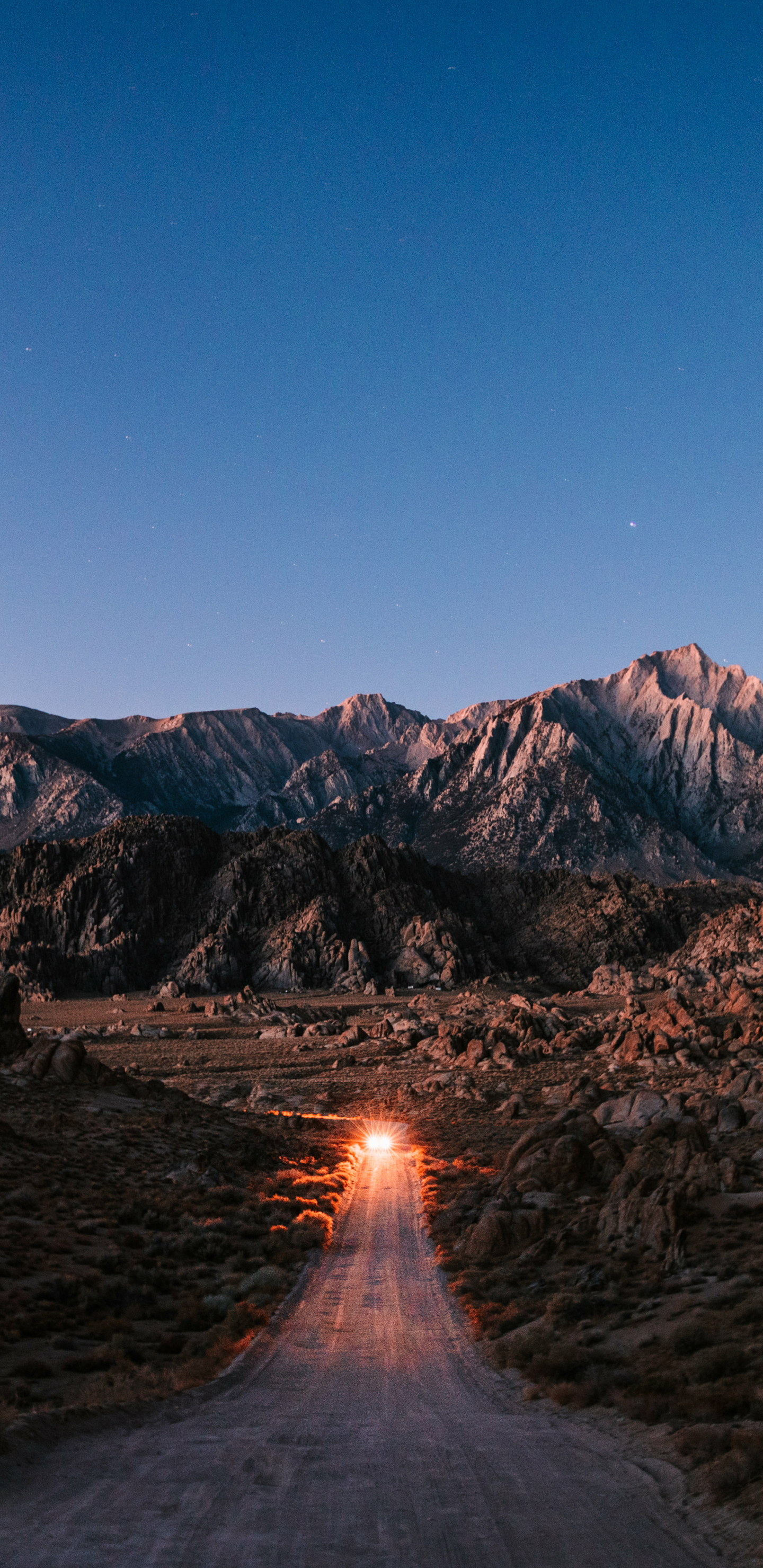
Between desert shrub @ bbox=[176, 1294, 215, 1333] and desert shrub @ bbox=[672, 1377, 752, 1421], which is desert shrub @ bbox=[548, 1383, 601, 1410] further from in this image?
desert shrub @ bbox=[176, 1294, 215, 1333]

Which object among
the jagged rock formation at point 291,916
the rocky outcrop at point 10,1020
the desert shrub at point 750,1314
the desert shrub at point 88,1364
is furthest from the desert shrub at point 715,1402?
the jagged rock formation at point 291,916

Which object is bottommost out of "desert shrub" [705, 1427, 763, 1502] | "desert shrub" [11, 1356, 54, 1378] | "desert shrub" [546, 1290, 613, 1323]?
"desert shrub" [546, 1290, 613, 1323]

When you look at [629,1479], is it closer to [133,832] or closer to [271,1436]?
[271,1436]

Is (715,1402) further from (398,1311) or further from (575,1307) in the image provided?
(398,1311)

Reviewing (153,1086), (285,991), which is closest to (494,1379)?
(153,1086)

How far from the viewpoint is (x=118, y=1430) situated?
1296 centimetres

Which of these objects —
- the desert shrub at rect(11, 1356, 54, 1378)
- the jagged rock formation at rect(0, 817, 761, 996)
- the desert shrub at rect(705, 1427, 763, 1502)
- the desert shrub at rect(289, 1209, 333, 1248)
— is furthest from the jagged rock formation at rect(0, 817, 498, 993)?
the desert shrub at rect(705, 1427, 763, 1502)

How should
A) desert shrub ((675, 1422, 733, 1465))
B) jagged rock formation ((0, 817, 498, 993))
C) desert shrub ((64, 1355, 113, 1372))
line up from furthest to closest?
jagged rock formation ((0, 817, 498, 993))
desert shrub ((64, 1355, 113, 1372))
desert shrub ((675, 1422, 733, 1465))

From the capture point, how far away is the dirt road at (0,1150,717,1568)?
921 cm

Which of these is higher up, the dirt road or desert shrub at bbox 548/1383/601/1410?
the dirt road

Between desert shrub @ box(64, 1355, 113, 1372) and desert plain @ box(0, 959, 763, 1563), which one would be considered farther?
desert shrub @ box(64, 1355, 113, 1372)

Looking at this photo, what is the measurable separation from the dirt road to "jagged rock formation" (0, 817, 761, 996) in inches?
5212

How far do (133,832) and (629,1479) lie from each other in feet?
585

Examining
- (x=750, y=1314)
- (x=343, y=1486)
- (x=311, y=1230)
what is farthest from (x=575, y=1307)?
(x=311, y=1230)
